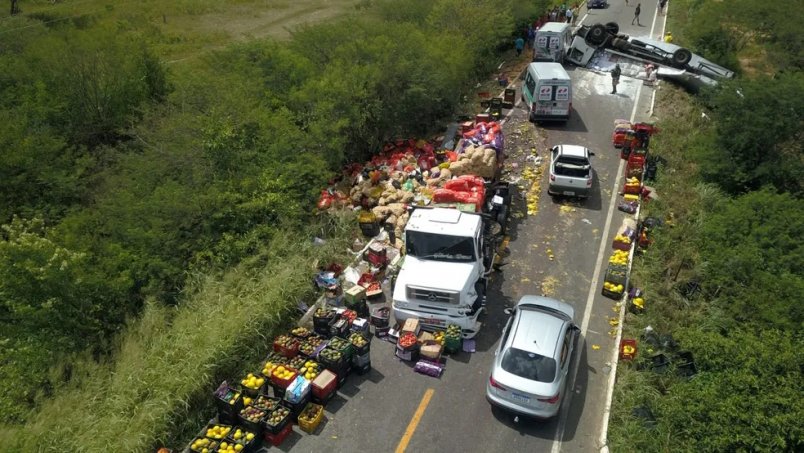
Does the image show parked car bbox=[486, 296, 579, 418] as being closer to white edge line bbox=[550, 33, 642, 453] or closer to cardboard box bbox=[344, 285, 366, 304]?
white edge line bbox=[550, 33, 642, 453]

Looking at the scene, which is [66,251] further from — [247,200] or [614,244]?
[614,244]

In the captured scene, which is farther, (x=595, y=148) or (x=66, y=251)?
(x=595, y=148)

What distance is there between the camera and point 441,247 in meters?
13.5

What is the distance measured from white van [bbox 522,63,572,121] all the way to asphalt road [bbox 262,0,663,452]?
5.95 metres

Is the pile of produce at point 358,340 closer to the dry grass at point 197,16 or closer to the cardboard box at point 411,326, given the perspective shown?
the cardboard box at point 411,326

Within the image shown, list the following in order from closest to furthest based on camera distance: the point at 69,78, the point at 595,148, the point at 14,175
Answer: the point at 14,175 → the point at 69,78 → the point at 595,148

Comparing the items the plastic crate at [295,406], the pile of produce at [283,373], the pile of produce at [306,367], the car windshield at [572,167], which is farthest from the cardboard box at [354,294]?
the car windshield at [572,167]

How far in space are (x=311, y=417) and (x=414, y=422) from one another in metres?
2.17

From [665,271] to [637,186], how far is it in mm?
4359

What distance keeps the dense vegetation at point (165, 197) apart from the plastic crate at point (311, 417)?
7.35 feet

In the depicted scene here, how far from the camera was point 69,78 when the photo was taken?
824 inches

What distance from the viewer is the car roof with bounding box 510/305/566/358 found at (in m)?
10.9

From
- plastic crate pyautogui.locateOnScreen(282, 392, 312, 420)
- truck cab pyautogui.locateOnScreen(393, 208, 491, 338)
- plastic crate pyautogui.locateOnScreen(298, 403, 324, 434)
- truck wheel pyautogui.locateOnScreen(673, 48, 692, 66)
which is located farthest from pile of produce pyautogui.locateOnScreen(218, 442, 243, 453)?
truck wheel pyautogui.locateOnScreen(673, 48, 692, 66)

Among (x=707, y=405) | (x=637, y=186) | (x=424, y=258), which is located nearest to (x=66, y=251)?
(x=424, y=258)
